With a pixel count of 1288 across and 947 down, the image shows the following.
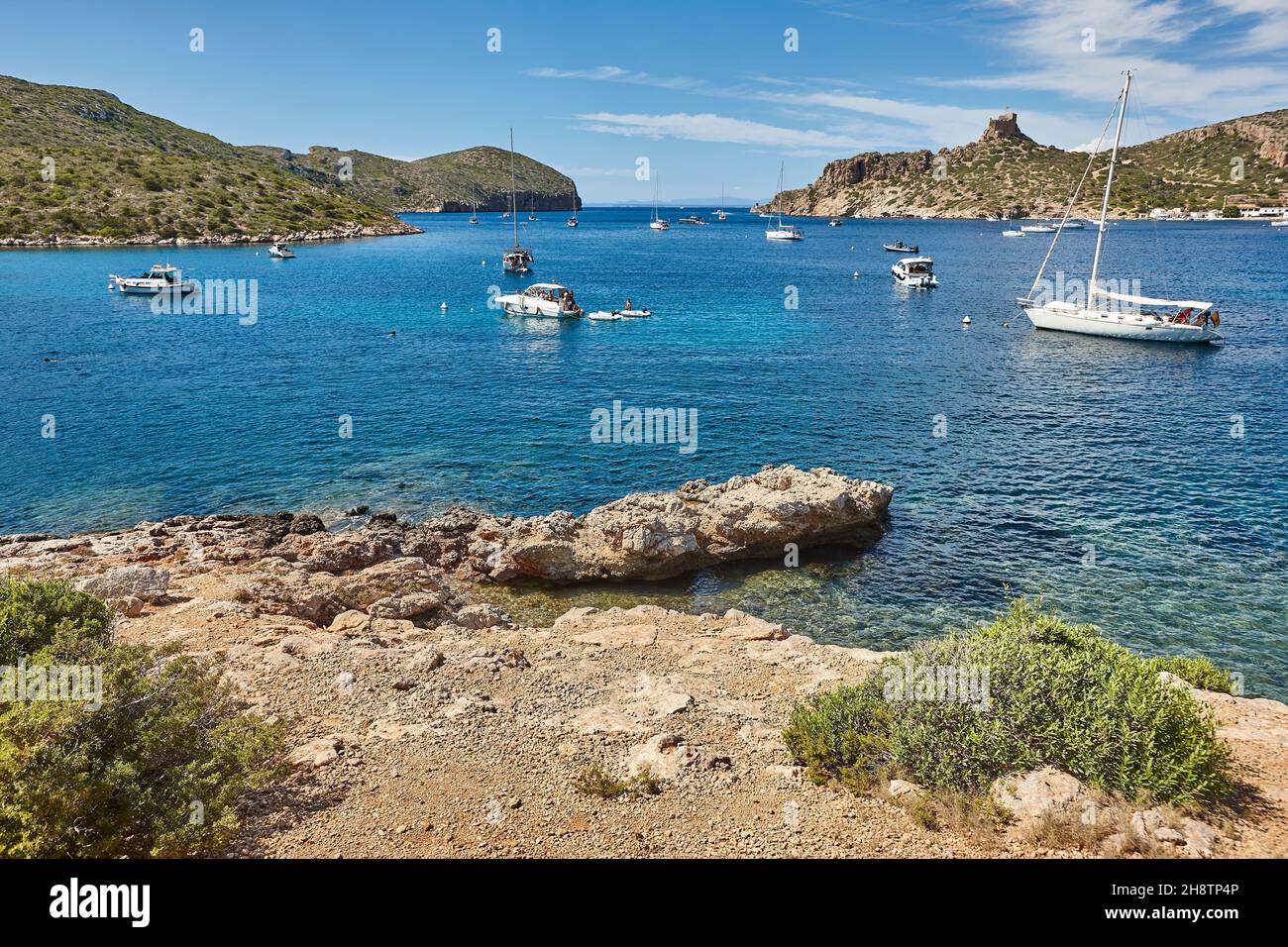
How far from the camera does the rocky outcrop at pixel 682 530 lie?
69.6 feet

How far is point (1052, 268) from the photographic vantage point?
94.8 m

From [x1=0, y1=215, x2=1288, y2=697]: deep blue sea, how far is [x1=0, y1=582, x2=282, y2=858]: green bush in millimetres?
12771

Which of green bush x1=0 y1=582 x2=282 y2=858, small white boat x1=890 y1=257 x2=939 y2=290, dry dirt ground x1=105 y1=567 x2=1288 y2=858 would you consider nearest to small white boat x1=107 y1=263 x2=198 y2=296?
dry dirt ground x1=105 y1=567 x2=1288 y2=858

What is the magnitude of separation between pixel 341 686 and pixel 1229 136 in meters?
269

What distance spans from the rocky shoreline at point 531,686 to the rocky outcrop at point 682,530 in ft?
0.25

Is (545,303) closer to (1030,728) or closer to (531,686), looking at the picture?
(531,686)

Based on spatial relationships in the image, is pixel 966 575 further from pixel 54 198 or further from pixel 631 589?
pixel 54 198

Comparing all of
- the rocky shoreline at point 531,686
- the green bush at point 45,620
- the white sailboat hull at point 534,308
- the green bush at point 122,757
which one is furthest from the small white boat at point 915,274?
the green bush at point 45,620

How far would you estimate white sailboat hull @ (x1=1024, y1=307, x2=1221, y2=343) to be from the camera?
159ft

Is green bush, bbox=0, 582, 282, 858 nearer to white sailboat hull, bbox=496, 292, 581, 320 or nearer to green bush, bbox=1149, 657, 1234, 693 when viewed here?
green bush, bbox=1149, 657, 1234, 693

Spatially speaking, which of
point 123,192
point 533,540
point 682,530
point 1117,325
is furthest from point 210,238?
point 1117,325

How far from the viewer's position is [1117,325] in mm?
51156

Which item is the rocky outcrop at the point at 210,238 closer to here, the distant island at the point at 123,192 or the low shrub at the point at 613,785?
the distant island at the point at 123,192

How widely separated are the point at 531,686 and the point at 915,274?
262 ft
